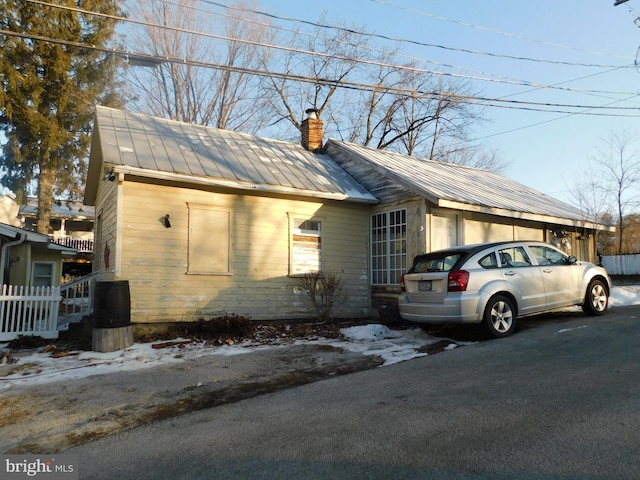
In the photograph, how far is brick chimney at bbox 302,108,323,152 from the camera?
14.9 metres

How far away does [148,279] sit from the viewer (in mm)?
9055

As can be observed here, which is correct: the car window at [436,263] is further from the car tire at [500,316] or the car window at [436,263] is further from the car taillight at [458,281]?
the car tire at [500,316]

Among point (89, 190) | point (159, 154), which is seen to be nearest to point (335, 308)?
point (159, 154)

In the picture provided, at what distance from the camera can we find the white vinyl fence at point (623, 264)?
2780 cm

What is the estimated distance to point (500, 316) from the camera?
7297 mm

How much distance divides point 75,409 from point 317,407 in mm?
2606

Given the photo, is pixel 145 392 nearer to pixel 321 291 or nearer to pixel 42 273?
pixel 321 291

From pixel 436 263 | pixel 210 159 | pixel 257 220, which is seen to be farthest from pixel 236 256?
pixel 436 263

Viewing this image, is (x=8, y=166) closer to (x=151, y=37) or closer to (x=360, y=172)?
(x=151, y=37)

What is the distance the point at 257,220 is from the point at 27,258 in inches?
319

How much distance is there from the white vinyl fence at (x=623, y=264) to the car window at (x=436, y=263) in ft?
86.8

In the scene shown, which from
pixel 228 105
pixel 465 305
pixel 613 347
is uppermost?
pixel 228 105

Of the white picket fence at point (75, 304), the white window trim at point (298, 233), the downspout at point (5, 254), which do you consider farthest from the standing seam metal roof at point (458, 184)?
the downspout at point (5, 254)

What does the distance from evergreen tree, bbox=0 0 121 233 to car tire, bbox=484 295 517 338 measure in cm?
2078
